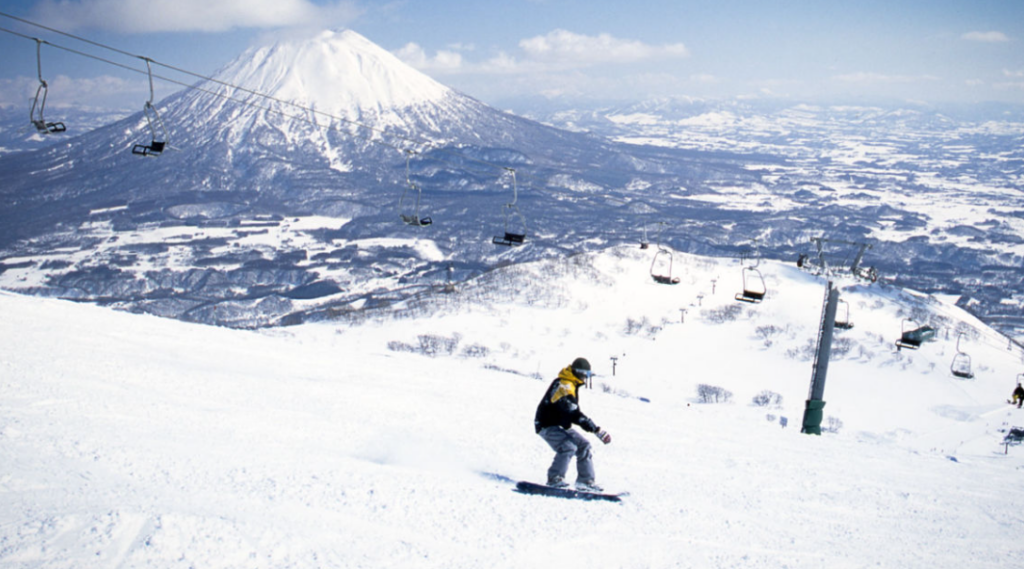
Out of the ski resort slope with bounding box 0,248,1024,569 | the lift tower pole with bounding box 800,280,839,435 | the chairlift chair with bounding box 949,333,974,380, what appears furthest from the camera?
the chairlift chair with bounding box 949,333,974,380

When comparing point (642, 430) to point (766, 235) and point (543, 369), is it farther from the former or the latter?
point (766, 235)

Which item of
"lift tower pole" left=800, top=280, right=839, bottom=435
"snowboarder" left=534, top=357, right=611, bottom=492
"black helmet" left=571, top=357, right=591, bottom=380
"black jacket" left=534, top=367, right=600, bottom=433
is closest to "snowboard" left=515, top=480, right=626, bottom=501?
"snowboarder" left=534, top=357, right=611, bottom=492

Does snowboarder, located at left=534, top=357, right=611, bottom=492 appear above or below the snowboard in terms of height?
above

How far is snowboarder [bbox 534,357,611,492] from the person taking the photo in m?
8.03

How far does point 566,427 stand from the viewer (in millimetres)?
8094

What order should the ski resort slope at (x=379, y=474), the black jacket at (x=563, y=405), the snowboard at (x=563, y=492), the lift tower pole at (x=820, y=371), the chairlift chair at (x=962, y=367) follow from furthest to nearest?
the chairlift chair at (x=962, y=367), the lift tower pole at (x=820, y=371), the black jacket at (x=563, y=405), the snowboard at (x=563, y=492), the ski resort slope at (x=379, y=474)

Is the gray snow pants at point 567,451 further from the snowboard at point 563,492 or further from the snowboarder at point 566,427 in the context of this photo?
the snowboard at point 563,492

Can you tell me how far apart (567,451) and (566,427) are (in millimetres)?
291

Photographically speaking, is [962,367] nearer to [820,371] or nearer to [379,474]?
Result: [820,371]

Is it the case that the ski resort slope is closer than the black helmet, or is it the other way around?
the ski resort slope

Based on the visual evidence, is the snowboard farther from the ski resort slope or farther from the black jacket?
the black jacket

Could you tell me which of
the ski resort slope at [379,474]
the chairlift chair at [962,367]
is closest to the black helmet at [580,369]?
the ski resort slope at [379,474]

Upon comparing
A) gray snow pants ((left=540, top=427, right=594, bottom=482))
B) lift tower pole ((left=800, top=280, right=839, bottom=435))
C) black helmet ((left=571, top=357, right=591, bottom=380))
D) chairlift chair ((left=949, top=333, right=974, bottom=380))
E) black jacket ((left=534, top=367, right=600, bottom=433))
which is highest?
black helmet ((left=571, top=357, right=591, bottom=380))

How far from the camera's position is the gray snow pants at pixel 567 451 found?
8.07 m
